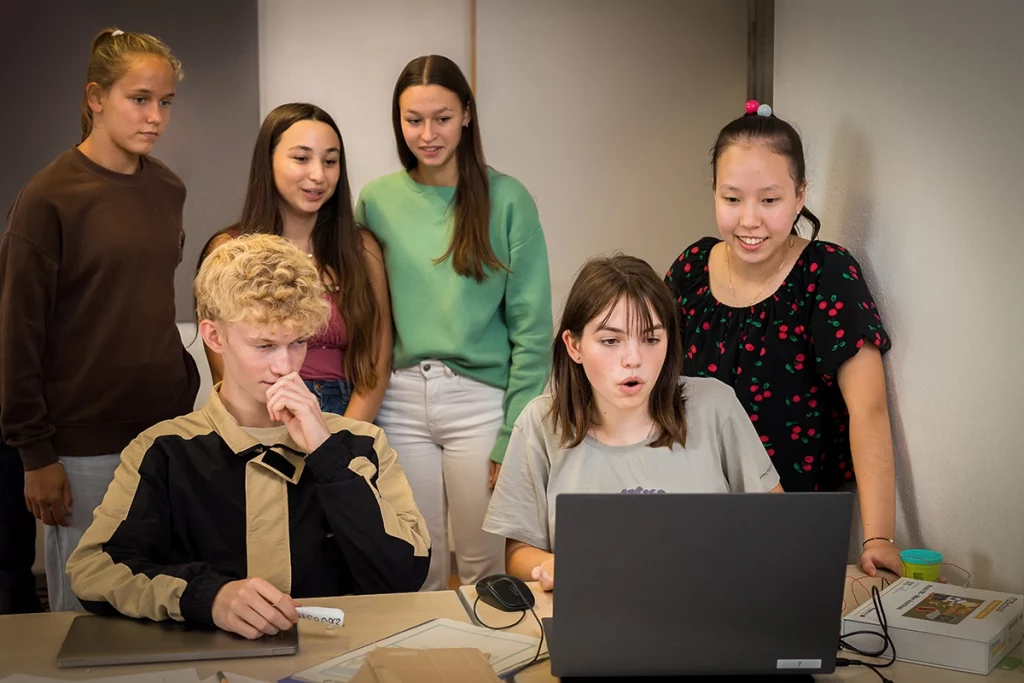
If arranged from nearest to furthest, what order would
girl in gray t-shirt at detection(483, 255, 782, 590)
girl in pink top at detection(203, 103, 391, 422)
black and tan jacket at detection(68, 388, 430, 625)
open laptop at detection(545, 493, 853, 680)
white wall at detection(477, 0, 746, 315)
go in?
open laptop at detection(545, 493, 853, 680) → black and tan jacket at detection(68, 388, 430, 625) → girl in gray t-shirt at detection(483, 255, 782, 590) → girl in pink top at detection(203, 103, 391, 422) → white wall at detection(477, 0, 746, 315)

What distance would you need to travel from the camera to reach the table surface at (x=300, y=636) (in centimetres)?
139

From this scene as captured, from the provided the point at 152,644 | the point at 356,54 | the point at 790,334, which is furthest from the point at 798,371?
the point at 356,54

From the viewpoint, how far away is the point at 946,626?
4.83 feet

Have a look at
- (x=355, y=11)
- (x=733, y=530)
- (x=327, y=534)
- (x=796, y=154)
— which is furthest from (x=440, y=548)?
(x=355, y=11)

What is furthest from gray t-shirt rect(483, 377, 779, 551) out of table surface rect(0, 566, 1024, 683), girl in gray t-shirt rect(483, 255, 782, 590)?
table surface rect(0, 566, 1024, 683)

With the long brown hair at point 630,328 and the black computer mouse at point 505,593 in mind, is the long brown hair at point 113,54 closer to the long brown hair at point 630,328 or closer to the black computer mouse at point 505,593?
the long brown hair at point 630,328

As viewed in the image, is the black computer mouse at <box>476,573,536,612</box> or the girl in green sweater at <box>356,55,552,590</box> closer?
the black computer mouse at <box>476,573,536,612</box>

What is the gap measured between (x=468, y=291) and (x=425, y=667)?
1.28m

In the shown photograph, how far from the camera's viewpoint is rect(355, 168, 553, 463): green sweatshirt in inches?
98.7

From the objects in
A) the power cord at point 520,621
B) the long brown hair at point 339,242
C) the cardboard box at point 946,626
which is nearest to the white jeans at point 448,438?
the long brown hair at point 339,242

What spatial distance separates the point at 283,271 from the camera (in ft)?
6.09

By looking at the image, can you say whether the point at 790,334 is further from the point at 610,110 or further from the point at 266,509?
the point at 610,110

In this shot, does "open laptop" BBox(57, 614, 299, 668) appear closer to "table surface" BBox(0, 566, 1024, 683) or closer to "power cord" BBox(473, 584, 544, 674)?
"table surface" BBox(0, 566, 1024, 683)

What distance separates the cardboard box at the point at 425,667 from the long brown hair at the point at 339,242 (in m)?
1.12
